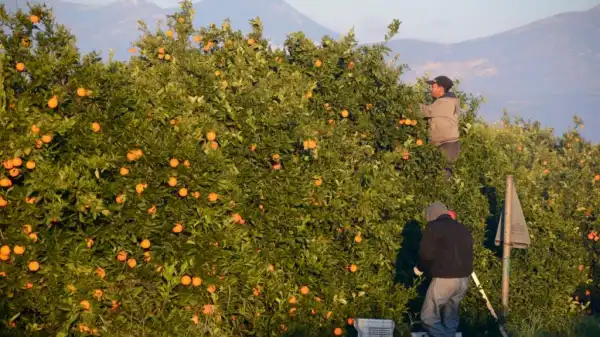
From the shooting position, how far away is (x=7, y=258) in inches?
278

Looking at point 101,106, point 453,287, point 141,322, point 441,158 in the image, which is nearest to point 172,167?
point 101,106

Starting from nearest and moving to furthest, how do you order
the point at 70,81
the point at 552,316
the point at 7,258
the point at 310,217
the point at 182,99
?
the point at 7,258 < the point at 70,81 < the point at 182,99 < the point at 310,217 < the point at 552,316

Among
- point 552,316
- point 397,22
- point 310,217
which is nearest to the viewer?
point 310,217

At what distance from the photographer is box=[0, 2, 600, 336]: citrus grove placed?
292 inches

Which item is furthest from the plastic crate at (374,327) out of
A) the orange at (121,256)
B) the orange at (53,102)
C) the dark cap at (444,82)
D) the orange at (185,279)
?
the dark cap at (444,82)

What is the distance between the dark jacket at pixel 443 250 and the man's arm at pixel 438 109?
7.61 ft

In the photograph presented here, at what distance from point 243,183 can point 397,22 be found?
3852mm

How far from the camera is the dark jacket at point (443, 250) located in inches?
379

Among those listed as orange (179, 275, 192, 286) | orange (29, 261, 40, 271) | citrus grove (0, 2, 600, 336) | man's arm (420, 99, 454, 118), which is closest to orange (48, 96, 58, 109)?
citrus grove (0, 2, 600, 336)

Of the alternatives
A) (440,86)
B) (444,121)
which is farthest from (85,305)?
(440,86)

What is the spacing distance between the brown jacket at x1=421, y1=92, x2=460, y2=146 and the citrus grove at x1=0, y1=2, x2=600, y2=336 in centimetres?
24

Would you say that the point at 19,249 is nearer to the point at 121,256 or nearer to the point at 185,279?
the point at 121,256

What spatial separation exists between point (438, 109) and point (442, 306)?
3.06 metres

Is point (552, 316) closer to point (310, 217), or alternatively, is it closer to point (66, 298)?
point (310, 217)
